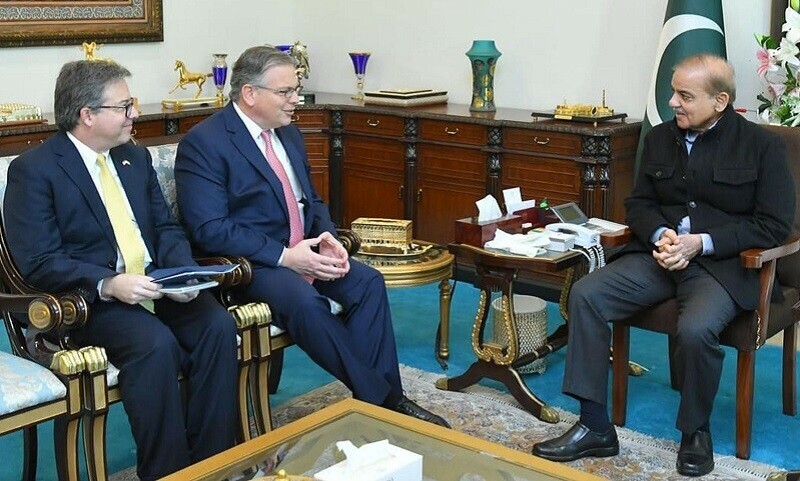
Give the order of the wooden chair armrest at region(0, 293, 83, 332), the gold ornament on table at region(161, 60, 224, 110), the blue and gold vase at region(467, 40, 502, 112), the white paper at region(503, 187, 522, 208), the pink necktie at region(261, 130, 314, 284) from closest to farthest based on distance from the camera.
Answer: the wooden chair armrest at region(0, 293, 83, 332)
the pink necktie at region(261, 130, 314, 284)
the white paper at region(503, 187, 522, 208)
the blue and gold vase at region(467, 40, 502, 112)
the gold ornament on table at region(161, 60, 224, 110)

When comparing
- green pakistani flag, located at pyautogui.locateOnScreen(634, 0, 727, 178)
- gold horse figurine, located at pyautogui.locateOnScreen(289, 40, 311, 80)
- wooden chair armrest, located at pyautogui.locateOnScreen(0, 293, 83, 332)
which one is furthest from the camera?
gold horse figurine, located at pyautogui.locateOnScreen(289, 40, 311, 80)

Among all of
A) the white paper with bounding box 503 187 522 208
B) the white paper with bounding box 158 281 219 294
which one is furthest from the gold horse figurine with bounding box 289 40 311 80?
the white paper with bounding box 158 281 219 294

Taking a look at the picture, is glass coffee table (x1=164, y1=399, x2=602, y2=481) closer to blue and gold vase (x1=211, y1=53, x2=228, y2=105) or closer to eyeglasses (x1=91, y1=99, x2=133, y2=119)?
eyeglasses (x1=91, y1=99, x2=133, y2=119)

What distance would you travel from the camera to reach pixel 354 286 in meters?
3.76

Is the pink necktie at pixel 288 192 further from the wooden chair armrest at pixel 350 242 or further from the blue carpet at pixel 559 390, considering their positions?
the blue carpet at pixel 559 390

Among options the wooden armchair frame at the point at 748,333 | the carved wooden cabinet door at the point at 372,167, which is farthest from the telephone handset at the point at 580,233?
the carved wooden cabinet door at the point at 372,167

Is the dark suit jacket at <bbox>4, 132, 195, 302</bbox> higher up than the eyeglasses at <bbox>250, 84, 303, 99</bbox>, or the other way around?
the eyeglasses at <bbox>250, 84, 303, 99</bbox>

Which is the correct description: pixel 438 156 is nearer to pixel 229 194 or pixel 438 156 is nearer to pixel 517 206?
pixel 517 206

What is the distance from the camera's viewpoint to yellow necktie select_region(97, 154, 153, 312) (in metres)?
3.32

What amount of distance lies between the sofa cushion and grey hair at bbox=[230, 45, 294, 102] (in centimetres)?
129

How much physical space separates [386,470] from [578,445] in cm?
133

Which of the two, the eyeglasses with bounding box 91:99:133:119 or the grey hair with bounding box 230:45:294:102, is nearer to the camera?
the eyeglasses with bounding box 91:99:133:119

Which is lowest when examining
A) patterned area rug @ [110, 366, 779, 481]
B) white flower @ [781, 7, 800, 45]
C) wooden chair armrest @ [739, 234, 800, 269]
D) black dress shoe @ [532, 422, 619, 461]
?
patterned area rug @ [110, 366, 779, 481]

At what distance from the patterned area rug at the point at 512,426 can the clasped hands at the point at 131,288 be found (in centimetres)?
98
